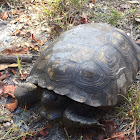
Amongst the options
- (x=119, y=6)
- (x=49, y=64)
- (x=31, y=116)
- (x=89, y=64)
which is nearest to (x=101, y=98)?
(x=89, y=64)

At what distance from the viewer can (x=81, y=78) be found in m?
2.26

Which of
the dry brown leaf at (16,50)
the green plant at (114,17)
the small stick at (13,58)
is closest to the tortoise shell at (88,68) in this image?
the small stick at (13,58)

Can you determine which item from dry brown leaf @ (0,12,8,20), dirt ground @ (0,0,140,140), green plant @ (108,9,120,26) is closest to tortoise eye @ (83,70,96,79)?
dirt ground @ (0,0,140,140)

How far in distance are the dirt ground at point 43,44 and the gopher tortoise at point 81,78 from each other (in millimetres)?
203

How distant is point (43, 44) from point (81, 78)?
1684mm

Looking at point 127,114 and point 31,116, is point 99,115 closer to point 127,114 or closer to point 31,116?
point 127,114

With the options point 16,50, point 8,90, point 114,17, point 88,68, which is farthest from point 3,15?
point 88,68

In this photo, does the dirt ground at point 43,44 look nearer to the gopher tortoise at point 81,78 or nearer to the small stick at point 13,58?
the small stick at point 13,58

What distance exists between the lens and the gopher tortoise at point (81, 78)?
7.42 ft

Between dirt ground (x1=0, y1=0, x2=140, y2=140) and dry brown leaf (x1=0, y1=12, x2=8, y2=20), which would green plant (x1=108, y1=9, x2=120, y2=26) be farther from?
dry brown leaf (x1=0, y1=12, x2=8, y2=20)

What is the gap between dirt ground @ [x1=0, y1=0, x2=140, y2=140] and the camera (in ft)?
8.04

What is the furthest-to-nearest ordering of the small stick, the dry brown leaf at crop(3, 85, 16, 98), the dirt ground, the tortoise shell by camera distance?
the small stick
the dry brown leaf at crop(3, 85, 16, 98)
the dirt ground
the tortoise shell

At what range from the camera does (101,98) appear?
7.49 feet

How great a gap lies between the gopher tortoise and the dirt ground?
0.67 ft
